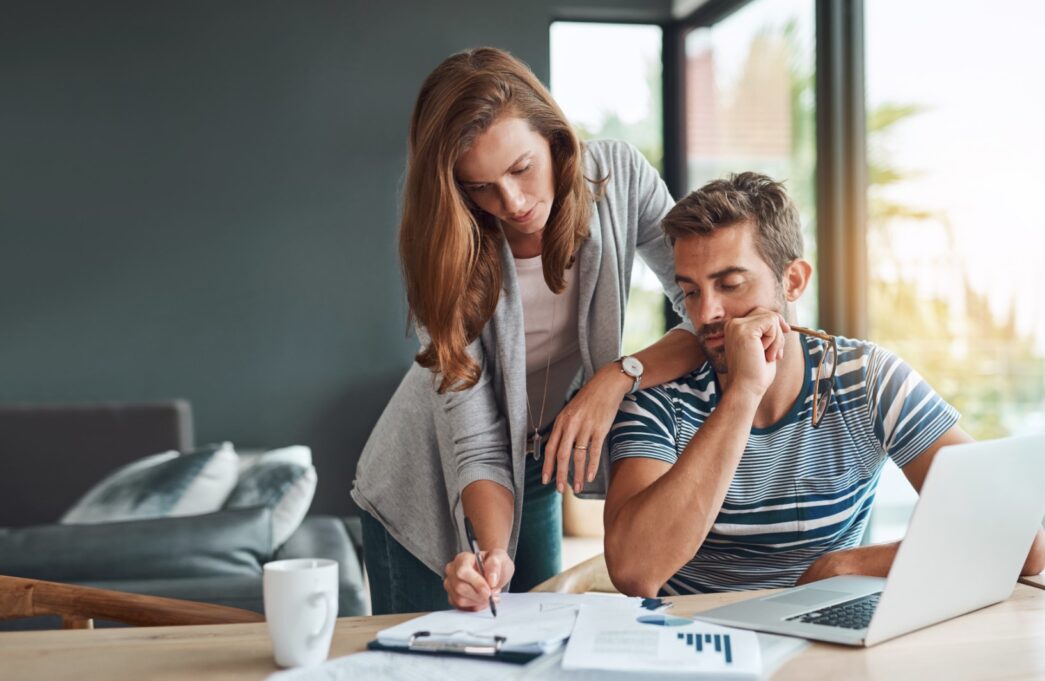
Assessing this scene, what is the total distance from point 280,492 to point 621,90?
2.93 metres

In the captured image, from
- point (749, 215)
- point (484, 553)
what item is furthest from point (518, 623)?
point (749, 215)

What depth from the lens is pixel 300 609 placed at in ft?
3.08

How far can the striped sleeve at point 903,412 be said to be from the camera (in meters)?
1.49

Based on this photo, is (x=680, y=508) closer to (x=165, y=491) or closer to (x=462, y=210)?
(x=462, y=210)

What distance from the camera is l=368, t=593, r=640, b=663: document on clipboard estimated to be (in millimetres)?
980

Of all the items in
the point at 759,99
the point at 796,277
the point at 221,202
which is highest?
the point at 759,99

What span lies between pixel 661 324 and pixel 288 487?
255 centimetres

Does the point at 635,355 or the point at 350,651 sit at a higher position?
the point at 635,355

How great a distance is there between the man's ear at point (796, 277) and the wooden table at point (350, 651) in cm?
60

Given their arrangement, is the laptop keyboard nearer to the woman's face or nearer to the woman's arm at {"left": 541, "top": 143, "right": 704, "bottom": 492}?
the woman's arm at {"left": 541, "top": 143, "right": 704, "bottom": 492}

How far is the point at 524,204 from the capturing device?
1.51 meters

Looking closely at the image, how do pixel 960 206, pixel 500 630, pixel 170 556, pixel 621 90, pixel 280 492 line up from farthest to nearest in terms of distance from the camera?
pixel 621 90
pixel 960 206
pixel 280 492
pixel 170 556
pixel 500 630

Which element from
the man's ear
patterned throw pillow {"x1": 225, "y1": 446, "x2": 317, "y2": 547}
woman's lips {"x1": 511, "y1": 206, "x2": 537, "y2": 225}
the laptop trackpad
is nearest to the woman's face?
woman's lips {"x1": 511, "y1": 206, "x2": 537, "y2": 225}

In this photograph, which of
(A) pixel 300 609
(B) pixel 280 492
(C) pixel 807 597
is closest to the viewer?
(A) pixel 300 609
